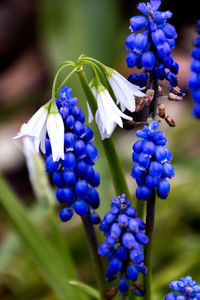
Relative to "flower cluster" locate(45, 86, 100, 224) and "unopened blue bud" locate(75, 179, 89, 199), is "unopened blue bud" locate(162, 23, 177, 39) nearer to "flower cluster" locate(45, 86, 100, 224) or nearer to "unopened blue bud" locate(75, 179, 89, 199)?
"flower cluster" locate(45, 86, 100, 224)

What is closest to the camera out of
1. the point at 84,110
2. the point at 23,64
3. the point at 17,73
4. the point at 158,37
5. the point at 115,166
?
the point at 158,37

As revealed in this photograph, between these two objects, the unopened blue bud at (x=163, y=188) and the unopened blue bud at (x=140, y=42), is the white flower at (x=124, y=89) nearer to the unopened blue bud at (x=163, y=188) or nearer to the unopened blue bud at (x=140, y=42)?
the unopened blue bud at (x=140, y=42)

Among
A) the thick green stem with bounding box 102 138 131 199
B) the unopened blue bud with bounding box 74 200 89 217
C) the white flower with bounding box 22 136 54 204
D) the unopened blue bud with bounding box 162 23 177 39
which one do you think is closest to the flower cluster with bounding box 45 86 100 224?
the unopened blue bud with bounding box 74 200 89 217

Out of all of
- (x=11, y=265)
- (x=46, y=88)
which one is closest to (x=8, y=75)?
(x=46, y=88)

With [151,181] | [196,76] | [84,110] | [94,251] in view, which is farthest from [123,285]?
[84,110]

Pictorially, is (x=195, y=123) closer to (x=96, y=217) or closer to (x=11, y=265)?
(x=11, y=265)

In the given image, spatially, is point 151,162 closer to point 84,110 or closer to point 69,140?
point 69,140

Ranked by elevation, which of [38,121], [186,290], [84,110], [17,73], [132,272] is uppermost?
[17,73]
